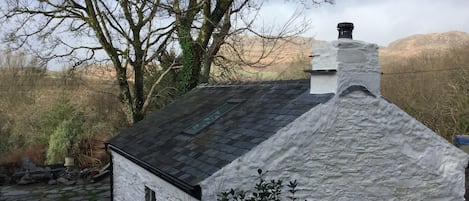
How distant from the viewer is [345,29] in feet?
18.1

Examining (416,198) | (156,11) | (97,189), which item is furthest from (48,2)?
(416,198)

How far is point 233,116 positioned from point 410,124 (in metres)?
2.51

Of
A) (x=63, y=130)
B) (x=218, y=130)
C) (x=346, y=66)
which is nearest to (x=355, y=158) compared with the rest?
(x=346, y=66)

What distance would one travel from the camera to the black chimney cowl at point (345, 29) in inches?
217

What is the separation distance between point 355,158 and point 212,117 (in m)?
2.58

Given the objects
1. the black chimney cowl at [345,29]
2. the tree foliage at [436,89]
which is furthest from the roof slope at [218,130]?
the tree foliage at [436,89]

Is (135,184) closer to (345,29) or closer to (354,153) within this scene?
(354,153)

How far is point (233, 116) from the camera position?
6383 mm

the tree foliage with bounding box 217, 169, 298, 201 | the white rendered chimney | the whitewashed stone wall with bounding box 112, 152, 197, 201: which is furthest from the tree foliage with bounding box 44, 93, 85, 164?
the white rendered chimney

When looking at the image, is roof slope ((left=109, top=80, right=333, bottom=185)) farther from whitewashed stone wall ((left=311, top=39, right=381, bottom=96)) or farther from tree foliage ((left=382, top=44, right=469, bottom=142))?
tree foliage ((left=382, top=44, right=469, bottom=142))

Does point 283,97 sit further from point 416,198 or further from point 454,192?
point 454,192

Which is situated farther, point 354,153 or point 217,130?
point 217,130

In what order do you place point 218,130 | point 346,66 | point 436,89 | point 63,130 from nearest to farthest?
point 346,66
point 218,130
point 63,130
point 436,89

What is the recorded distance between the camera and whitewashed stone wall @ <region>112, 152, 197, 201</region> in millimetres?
5586
